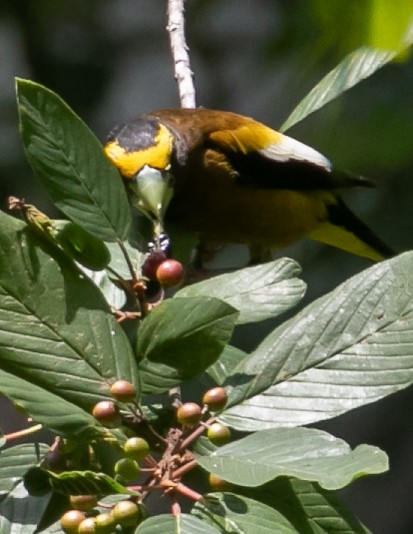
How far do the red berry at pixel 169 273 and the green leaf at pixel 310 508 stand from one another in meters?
0.32

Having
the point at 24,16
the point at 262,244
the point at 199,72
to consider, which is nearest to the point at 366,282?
the point at 262,244

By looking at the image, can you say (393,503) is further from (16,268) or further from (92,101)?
(16,268)

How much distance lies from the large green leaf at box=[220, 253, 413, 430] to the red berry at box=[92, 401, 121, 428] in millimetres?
136

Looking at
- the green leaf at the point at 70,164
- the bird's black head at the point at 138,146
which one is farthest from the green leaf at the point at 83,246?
Result: the bird's black head at the point at 138,146

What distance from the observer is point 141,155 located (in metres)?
2.38

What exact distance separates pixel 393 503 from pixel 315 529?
3236 millimetres

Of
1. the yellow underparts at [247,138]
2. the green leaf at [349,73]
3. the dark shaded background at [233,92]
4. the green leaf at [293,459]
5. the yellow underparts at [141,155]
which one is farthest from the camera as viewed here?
the yellow underparts at [247,138]

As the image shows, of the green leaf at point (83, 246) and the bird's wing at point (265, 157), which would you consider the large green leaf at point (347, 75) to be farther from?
the bird's wing at point (265, 157)

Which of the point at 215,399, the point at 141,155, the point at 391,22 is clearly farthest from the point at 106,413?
the point at 141,155

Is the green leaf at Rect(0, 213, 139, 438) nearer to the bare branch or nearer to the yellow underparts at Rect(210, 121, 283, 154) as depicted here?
the bare branch

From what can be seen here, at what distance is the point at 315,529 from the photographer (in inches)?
49.6

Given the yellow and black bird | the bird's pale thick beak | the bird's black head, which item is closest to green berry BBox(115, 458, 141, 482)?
the bird's pale thick beak

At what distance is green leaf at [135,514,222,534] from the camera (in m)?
1.13

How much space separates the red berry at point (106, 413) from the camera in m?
1.22
